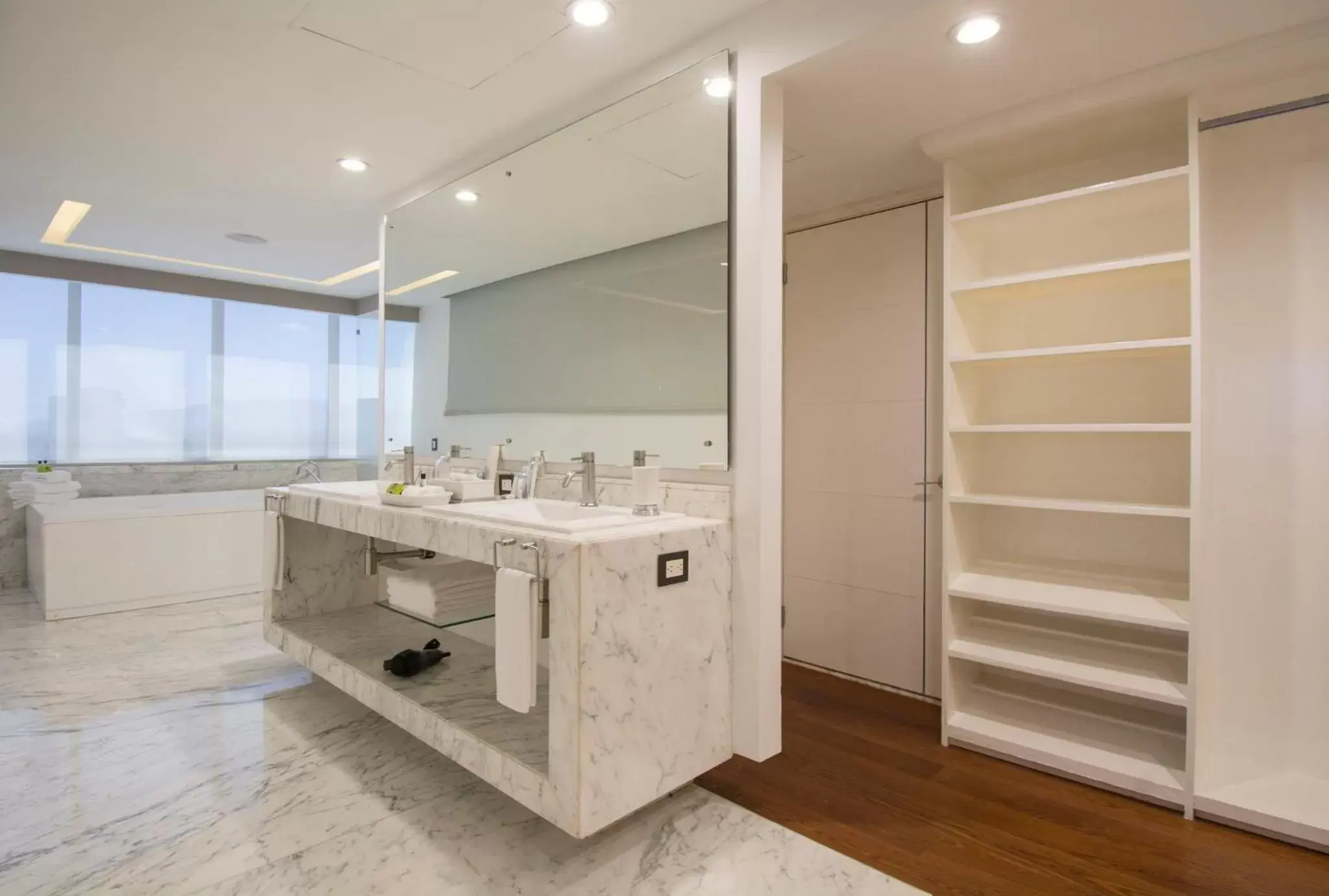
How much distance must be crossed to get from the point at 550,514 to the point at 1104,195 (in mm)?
2140

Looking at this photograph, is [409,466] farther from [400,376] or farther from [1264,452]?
[1264,452]

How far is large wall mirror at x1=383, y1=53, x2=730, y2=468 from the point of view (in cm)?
223

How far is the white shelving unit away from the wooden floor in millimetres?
128

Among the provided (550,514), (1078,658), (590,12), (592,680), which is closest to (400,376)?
(550,514)

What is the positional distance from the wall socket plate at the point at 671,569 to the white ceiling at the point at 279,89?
129cm

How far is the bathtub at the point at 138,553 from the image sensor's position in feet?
13.5

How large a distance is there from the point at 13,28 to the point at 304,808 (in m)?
2.49

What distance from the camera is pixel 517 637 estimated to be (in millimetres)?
1759

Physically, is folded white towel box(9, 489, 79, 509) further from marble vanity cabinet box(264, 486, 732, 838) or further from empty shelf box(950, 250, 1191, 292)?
empty shelf box(950, 250, 1191, 292)

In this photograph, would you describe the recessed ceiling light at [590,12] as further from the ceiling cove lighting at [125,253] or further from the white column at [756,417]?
the ceiling cove lighting at [125,253]

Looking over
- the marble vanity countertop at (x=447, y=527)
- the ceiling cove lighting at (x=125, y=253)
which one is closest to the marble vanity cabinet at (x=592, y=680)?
the marble vanity countertop at (x=447, y=527)

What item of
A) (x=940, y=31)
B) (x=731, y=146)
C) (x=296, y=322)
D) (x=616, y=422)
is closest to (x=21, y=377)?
(x=296, y=322)

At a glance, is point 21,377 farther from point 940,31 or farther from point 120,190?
point 940,31

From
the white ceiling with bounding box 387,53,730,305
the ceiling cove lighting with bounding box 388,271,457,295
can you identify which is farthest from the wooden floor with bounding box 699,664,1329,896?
the ceiling cove lighting with bounding box 388,271,457,295
